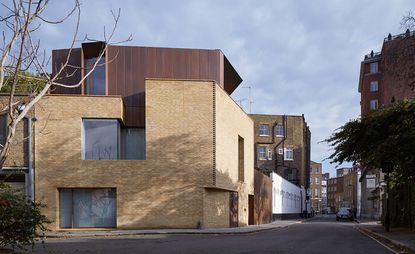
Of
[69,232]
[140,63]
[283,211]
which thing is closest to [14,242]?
[69,232]

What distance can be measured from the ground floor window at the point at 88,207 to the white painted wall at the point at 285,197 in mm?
24292

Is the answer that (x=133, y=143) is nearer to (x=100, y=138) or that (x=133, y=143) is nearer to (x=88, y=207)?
(x=100, y=138)

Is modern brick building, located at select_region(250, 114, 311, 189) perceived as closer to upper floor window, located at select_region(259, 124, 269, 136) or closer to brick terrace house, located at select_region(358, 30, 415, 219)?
upper floor window, located at select_region(259, 124, 269, 136)

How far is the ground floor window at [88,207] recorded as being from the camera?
27.0 m

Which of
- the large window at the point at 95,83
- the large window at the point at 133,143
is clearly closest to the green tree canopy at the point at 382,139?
the large window at the point at 133,143

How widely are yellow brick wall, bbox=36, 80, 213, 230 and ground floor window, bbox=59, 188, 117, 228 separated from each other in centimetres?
56

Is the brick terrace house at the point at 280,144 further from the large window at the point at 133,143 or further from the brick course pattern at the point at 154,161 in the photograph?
the large window at the point at 133,143

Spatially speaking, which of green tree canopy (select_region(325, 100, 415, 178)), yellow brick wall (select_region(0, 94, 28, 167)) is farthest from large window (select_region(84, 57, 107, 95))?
green tree canopy (select_region(325, 100, 415, 178))

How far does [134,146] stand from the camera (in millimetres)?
29344

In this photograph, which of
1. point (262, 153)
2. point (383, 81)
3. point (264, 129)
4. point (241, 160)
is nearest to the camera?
point (241, 160)

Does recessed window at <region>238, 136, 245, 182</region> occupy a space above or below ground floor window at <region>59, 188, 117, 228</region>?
above

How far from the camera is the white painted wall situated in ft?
166

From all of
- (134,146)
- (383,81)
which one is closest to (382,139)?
(134,146)

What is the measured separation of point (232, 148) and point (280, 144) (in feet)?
130
